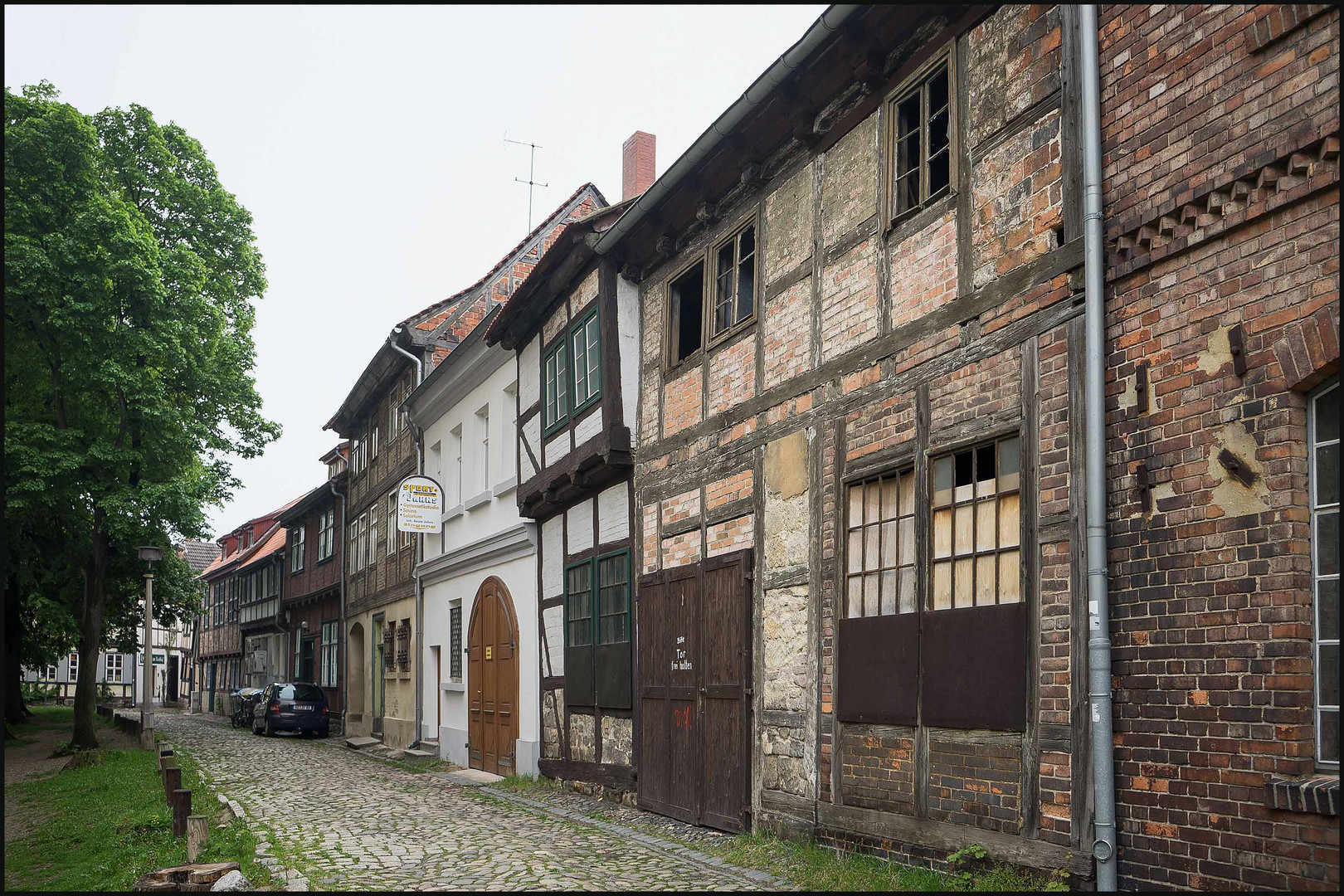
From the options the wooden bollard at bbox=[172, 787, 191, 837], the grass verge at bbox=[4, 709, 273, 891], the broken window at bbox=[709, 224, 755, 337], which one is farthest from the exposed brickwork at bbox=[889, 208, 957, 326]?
the wooden bollard at bbox=[172, 787, 191, 837]

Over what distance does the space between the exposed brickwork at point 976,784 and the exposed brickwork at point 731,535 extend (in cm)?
328

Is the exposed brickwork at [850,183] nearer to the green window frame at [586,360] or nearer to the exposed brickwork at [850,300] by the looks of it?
the exposed brickwork at [850,300]

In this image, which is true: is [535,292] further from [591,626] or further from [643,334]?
[591,626]

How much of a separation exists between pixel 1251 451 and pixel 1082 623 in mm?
1436

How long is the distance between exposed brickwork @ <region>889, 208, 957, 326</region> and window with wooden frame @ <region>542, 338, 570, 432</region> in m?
7.02

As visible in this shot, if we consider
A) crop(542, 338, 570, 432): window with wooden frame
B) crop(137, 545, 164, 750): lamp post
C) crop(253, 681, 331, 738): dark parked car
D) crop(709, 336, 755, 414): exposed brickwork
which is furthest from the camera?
crop(253, 681, 331, 738): dark parked car

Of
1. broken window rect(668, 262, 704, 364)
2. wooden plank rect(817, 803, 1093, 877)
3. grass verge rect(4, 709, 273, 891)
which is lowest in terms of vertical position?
grass verge rect(4, 709, 273, 891)

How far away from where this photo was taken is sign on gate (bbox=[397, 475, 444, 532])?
2183 centimetres

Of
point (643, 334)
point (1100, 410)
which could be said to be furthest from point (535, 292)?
point (1100, 410)

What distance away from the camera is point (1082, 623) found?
6.73 meters

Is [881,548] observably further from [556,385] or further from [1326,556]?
[556,385]

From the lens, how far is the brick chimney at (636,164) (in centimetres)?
2083

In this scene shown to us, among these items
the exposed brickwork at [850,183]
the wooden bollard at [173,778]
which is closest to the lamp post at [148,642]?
the wooden bollard at [173,778]

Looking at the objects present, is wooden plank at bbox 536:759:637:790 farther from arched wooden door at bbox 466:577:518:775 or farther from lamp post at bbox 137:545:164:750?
lamp post at bbox 137:545:164:750
